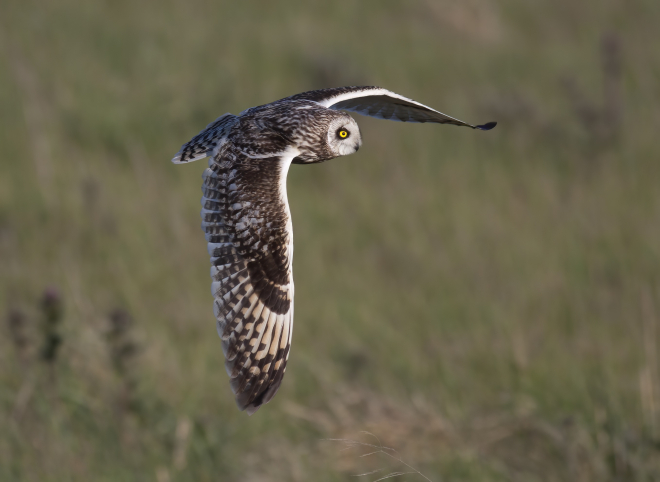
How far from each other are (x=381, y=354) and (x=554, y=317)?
1257 mm

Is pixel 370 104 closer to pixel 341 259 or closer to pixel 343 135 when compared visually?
pixel 343 135

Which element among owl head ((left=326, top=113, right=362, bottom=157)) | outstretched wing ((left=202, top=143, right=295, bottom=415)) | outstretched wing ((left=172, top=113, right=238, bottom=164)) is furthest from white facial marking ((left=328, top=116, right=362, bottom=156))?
outstretched wing ((left=172, top=113, right=238, bottom=164))

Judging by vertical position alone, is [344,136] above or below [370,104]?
below

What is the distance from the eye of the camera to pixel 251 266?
2.47 m

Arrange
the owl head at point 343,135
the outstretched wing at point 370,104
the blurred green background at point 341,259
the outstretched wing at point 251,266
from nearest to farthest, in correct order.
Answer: the outstretched wing at point 251,266 < the owl head at point 343,135 < the outstretched wing at point 370,104 < the blurred green background at point 341,259

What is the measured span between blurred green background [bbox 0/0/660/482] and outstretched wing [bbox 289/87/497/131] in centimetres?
172

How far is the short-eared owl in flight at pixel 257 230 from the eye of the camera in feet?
7.85

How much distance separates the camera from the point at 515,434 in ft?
14.6

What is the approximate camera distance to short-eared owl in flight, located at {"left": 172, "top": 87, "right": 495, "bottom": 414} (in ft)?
7.85

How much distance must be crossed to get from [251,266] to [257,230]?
13 centimetres

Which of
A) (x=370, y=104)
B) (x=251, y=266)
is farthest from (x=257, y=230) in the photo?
(x=370, y=104)

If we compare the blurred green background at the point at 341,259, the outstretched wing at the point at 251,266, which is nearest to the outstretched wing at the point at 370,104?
the outstretched wing at the point at 251,266

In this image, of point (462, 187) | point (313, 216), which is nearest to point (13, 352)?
point (313, 216)

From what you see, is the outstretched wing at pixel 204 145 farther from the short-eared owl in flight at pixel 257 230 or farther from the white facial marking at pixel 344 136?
the white facial marking at pixel 344 136
